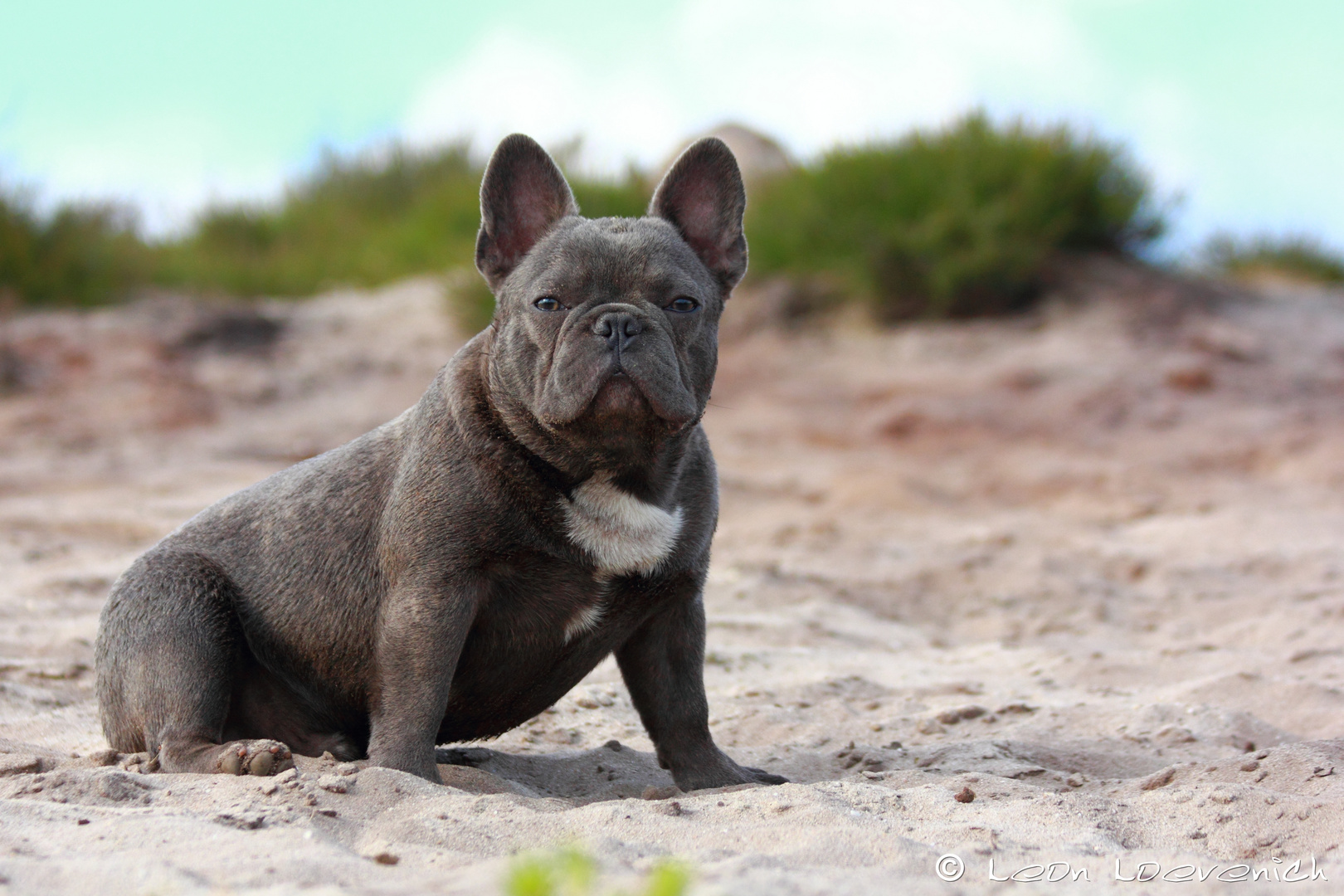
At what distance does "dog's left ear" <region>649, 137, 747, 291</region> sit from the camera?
4160mm

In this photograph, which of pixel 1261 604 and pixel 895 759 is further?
pixel 1261 604

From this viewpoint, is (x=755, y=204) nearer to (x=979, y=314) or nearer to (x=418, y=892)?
(x=979, y=314)

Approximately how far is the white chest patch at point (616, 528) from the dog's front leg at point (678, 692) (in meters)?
0.26

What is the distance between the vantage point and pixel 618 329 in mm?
3576

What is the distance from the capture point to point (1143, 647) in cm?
609

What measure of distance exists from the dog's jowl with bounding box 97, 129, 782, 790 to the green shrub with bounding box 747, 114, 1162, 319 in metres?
8.15

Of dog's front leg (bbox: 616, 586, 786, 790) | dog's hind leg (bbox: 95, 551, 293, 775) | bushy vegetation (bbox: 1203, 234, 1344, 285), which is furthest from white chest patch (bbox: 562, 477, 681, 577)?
bushy vegetation (bbox: 1203, 234, 1344, 285)

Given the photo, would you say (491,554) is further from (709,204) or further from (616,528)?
(709,204)

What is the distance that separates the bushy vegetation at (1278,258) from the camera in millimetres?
15703

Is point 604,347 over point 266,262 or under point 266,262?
under

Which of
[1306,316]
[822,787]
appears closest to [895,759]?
[822,787]

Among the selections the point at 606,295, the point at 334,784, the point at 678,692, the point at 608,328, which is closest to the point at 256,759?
the point at 334,784

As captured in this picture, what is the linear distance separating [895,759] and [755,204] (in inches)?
405

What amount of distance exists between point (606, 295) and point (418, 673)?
4.01ft
